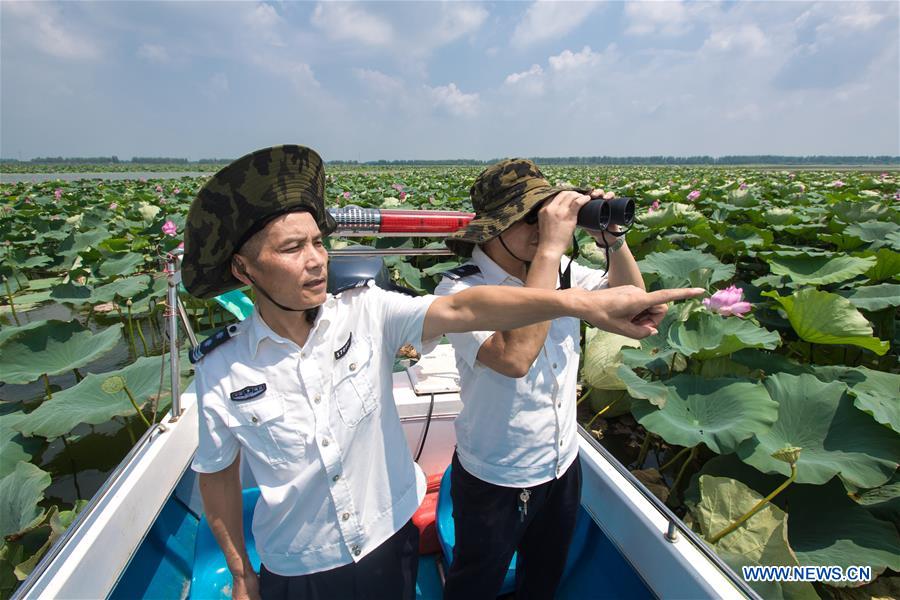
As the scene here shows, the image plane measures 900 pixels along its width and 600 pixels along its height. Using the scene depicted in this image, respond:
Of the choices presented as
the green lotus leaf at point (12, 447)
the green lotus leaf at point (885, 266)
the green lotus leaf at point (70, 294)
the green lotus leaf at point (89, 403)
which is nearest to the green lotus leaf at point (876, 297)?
the green lotus leaf at point (885, 266)

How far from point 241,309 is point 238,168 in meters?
1.33

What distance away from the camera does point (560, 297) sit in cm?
78

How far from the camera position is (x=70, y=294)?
3.90 metres

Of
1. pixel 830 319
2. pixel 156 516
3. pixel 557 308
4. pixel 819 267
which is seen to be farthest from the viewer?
pixel 819 267

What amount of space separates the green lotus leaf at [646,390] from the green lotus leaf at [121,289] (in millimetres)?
3795

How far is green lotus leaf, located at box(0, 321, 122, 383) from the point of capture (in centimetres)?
268

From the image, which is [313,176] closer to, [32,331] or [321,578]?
[321,578]

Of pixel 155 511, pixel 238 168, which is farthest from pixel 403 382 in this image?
pixel 238 168

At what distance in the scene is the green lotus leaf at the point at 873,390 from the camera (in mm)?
1750

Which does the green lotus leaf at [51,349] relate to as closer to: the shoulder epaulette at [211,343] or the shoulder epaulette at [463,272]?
the shoulder epaulette at [211,343]

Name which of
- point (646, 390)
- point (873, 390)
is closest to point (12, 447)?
point (646, 390)

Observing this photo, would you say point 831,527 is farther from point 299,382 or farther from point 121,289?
point 121,289

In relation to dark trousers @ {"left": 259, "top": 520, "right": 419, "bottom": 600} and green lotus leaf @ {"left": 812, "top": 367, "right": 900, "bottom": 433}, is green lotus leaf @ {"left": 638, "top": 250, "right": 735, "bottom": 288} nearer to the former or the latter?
green lotus leaf @ {"left": 812, "top": 367, "right": 900, "bottom": 433}

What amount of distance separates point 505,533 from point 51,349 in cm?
305
